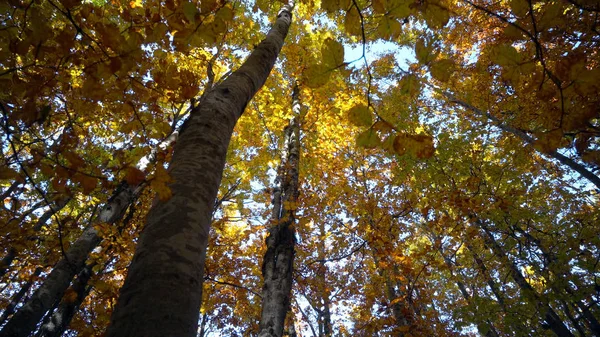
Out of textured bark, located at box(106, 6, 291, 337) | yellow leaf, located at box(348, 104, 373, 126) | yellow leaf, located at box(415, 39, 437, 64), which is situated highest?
yellow leaf, located at box(415, 39, 437, 64)

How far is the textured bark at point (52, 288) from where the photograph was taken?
3.13m

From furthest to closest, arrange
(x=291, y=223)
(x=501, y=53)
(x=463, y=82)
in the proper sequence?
(x=463, y=82), (x=291, y=223), (x=501, y=53)

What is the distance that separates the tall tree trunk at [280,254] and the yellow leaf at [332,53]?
334 cm

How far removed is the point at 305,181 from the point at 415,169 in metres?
3.49

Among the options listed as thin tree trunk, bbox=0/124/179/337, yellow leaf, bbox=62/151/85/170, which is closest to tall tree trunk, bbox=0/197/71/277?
thin tree trunk, bbox=0/124/179/337

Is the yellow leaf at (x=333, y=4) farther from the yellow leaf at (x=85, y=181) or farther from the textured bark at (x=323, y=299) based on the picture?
the textured bark at (x=323, y=299)

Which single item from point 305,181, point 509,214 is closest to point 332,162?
point 305,181

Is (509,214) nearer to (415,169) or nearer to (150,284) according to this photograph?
(415,169)

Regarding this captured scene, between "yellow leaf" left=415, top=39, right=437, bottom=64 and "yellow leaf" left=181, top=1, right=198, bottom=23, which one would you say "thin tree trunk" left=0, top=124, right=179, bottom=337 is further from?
"yellow leaf" left=415, top=39, right=437, bottom=64

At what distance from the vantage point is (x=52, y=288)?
3.46 m

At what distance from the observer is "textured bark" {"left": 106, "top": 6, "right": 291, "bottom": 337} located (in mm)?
811

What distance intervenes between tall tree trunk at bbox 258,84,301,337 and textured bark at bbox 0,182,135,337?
2261 millimetres

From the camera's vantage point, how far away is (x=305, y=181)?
32.2 ft

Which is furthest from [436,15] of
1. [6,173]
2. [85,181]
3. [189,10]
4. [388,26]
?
[6,173]
